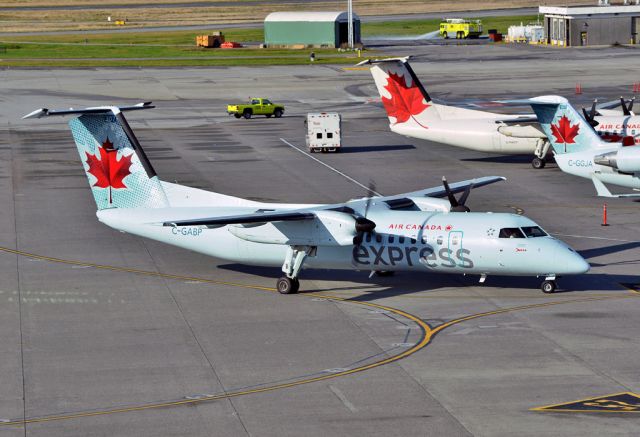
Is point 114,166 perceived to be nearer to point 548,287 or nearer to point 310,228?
point 310,228

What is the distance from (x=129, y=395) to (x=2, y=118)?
65144 millimetres

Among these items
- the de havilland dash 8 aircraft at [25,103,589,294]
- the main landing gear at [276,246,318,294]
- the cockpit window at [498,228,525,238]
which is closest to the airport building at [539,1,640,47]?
the de havilland dash 8 aircraft at [25,103,589,294]

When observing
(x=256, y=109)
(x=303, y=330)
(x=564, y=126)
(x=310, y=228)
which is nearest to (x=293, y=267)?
(x=310, y=228)

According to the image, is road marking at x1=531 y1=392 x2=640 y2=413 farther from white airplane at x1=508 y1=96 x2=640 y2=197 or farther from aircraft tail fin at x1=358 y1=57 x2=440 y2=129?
aircraft tail fin at x1=358 y1=57 x2=440 y2=129

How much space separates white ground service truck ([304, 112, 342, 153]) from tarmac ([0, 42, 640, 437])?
484 cm

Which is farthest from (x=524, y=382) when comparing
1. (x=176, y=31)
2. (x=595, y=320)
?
(x=176, y=31)

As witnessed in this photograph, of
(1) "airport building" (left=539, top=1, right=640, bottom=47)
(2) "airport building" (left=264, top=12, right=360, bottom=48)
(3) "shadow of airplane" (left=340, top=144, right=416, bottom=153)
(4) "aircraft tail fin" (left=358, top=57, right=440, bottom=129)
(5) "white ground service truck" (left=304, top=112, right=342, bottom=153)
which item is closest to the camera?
(4) "aircraft tail fin" (left=358, top=57, right=440, bottom=129)

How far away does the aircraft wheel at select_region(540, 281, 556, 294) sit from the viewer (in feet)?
117

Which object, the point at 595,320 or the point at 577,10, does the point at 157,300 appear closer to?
the point at 595,320

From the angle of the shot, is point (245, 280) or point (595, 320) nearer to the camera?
point (595, 320)

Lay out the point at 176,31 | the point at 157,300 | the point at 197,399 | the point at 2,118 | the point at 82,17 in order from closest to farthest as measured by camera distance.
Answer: the point at 197,399 → the point at 157,300 → the point at 2,118 → the point at 176,31 → the point at 82,17

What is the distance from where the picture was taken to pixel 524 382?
89.9ft

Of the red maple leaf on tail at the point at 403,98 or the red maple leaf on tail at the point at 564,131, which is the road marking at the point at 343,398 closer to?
the red maple leaf on tail at the point at 564,131

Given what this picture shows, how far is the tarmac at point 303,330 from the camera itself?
25.4m
